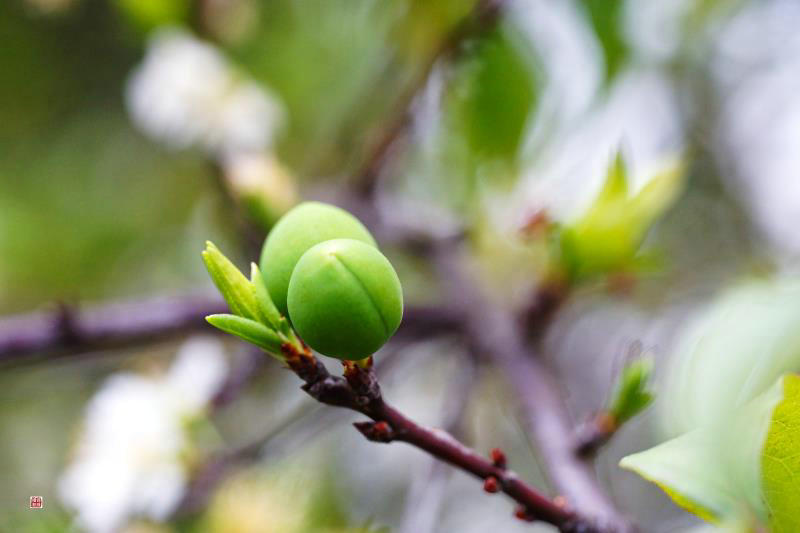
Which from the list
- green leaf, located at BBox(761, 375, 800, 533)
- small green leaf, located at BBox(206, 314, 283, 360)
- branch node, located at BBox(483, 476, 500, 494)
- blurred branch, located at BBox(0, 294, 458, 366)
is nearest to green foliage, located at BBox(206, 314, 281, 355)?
small green leaf, located at BBox(206, 314, 283, 360)

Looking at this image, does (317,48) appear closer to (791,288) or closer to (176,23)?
(176,23)

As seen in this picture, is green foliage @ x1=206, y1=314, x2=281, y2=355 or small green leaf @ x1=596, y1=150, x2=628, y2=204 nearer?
green foliage @ x1=206, y1=314, x2=281, y2=355

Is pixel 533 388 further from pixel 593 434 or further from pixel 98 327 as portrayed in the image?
pixel 98 327

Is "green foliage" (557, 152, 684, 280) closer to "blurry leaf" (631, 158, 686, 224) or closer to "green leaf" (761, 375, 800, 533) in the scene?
"blurry leaf" (631, 158, 686, 224)

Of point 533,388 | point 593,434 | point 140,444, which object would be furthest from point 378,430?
point 140,444

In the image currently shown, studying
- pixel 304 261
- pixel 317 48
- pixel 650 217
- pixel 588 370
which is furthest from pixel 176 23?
pixel 588 370

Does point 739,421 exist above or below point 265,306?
below
